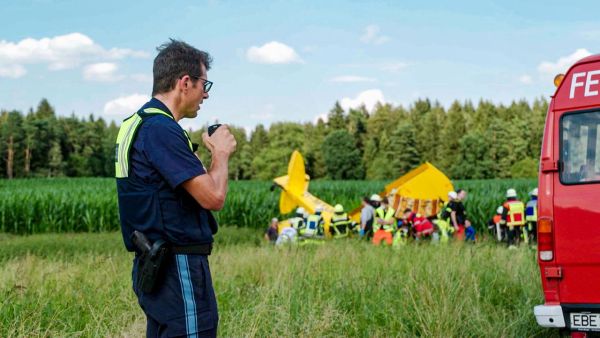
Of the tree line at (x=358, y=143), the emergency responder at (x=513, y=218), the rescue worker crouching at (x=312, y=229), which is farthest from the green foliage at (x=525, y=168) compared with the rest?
the rescue worker crouching at (x=312, y=229)

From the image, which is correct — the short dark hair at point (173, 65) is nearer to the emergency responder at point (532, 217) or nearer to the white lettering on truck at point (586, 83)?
the white lettering on truck at point (586, 83)

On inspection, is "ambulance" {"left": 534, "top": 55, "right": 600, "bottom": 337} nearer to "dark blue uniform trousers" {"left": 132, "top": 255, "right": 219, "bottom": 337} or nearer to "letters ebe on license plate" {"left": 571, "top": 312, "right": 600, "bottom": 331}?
"letters ebe on license plate" {"left": 571, "top": 312, "right": 600, "bottom": 331}

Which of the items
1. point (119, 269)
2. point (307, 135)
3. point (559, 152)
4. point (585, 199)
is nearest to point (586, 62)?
point (559, 152)

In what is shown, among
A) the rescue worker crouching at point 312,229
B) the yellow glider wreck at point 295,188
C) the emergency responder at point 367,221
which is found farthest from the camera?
the yellow glider wreck at point 295,188

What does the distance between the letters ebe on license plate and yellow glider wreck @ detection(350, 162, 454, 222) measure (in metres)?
14.6

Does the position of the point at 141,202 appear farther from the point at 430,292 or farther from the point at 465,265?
the point at 465,265

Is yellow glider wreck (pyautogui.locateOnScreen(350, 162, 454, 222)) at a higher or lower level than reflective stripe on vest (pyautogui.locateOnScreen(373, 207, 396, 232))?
higher

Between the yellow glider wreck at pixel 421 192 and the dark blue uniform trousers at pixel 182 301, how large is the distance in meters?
17.7

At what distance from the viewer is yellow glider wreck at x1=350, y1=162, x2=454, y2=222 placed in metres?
20.7

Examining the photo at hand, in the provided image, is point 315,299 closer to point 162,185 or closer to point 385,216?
point 162,185

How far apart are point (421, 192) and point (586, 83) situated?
14852 mm

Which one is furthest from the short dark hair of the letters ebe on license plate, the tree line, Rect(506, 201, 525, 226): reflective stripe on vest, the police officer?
the tree line

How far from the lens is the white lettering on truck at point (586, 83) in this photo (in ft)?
19.9

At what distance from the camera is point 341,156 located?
286ft
